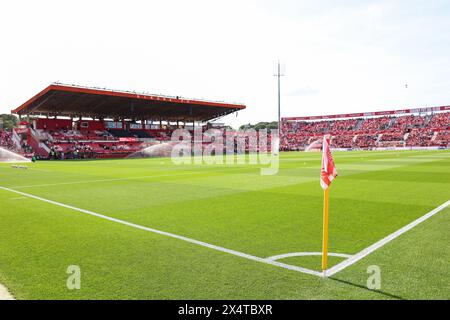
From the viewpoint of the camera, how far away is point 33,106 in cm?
5472

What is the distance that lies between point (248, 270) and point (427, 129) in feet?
287

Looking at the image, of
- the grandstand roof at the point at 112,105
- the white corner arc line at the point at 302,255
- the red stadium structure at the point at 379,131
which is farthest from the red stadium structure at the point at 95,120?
the white corner arc line at the point at 302,255

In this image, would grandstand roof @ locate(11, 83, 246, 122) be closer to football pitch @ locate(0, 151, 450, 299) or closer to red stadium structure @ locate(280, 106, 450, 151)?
red stadium structure @ locate(280, 106, 450, 151)

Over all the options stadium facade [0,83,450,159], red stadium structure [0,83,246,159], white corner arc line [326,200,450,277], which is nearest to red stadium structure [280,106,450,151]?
stadium facade [0,83,450,159]

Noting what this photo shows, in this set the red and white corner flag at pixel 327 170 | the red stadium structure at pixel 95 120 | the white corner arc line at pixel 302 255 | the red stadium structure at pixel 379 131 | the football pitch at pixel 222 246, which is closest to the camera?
the football pitch at pixel 222 246

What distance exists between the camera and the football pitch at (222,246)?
416 cm

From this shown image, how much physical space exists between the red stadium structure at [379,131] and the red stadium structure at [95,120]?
2931cm

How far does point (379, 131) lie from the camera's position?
85500mm

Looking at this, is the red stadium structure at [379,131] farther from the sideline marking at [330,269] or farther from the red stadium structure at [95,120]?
the sideline marking at [330,269]

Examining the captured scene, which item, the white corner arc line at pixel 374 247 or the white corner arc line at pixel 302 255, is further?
the white corner arc line at pixel 302 255

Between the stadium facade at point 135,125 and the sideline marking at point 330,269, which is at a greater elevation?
the stadium facade at point 135,125

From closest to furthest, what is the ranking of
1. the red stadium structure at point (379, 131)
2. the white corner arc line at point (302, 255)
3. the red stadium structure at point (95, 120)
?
the white corner arc line at point (302, 255) < the red stadium structure at point (95, 120) < the red stadium structure at point (379, 131)

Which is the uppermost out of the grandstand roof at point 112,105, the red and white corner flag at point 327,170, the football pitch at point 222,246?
the grandstand roof at point 112,105
